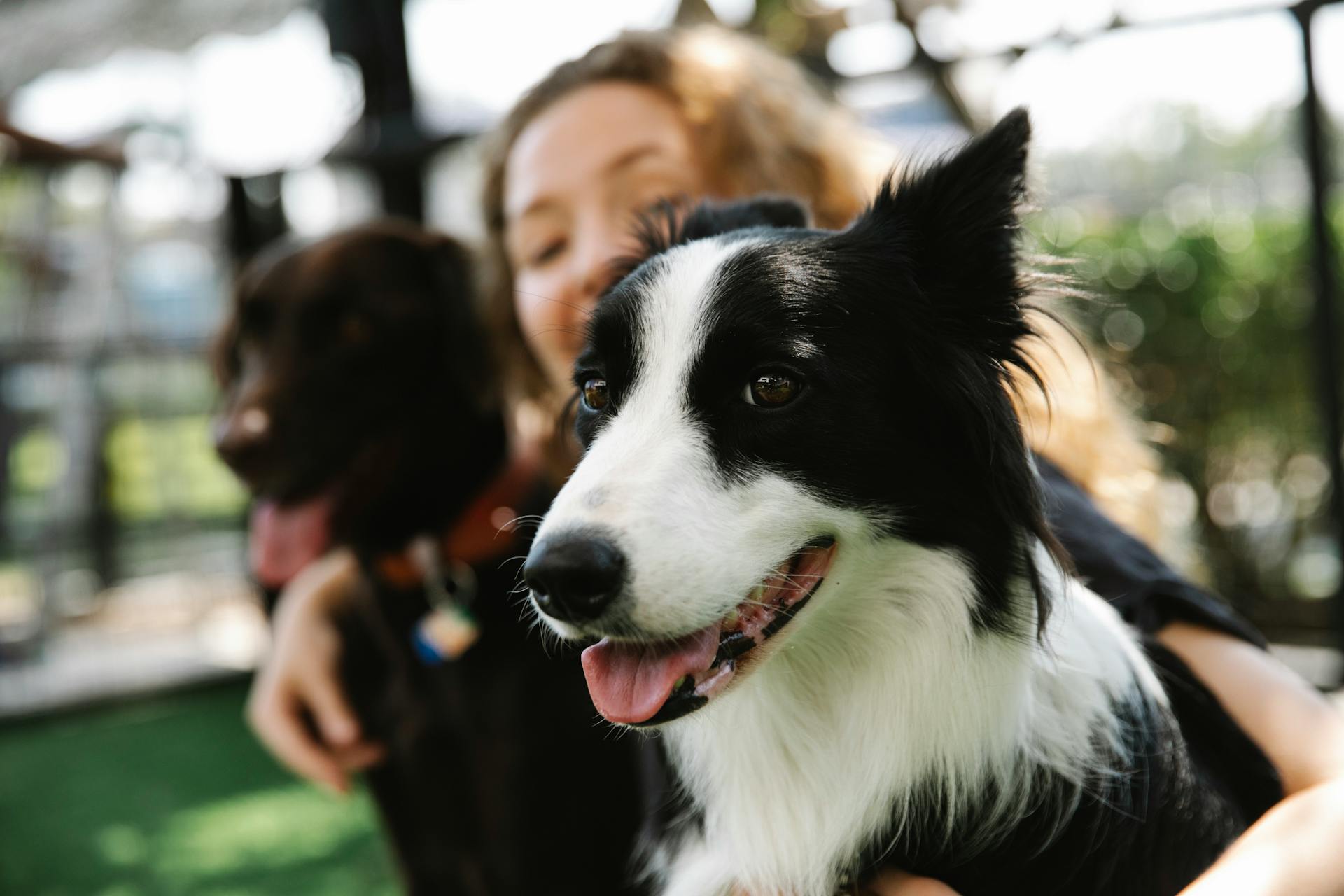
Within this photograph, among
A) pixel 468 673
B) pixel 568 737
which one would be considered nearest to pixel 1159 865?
pixel 568 737

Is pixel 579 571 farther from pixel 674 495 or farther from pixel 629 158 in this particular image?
pixel 629 158

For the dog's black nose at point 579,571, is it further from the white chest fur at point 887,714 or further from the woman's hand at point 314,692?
the woman's hand at point 314,692

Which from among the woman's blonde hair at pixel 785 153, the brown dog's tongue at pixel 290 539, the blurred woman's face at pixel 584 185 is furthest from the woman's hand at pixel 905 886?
the brown dog's tongue at pixel 290 539

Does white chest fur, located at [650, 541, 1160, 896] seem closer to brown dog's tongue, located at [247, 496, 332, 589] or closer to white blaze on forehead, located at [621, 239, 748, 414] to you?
white blaze on forehead, located at [621, 239, 748, 414]

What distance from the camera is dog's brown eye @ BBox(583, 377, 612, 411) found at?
1.42 metres

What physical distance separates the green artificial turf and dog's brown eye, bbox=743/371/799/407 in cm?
281

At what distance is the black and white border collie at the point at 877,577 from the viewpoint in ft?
4.03

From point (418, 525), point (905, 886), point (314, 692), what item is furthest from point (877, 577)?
point (314, 692)

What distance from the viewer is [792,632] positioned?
4.21 feet

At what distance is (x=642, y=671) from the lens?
3.93 feet

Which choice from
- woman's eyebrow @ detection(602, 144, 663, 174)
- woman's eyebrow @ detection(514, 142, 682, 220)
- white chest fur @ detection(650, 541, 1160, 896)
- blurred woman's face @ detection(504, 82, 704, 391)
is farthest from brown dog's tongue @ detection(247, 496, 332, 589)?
white chest fur @ detection(650, 541, 1160, 896)

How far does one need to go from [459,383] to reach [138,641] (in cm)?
439

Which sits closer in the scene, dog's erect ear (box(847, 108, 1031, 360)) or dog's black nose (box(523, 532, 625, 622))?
dog's black nose (box(523, 532, 625, 622))

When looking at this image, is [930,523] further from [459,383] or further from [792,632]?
[459,383]
